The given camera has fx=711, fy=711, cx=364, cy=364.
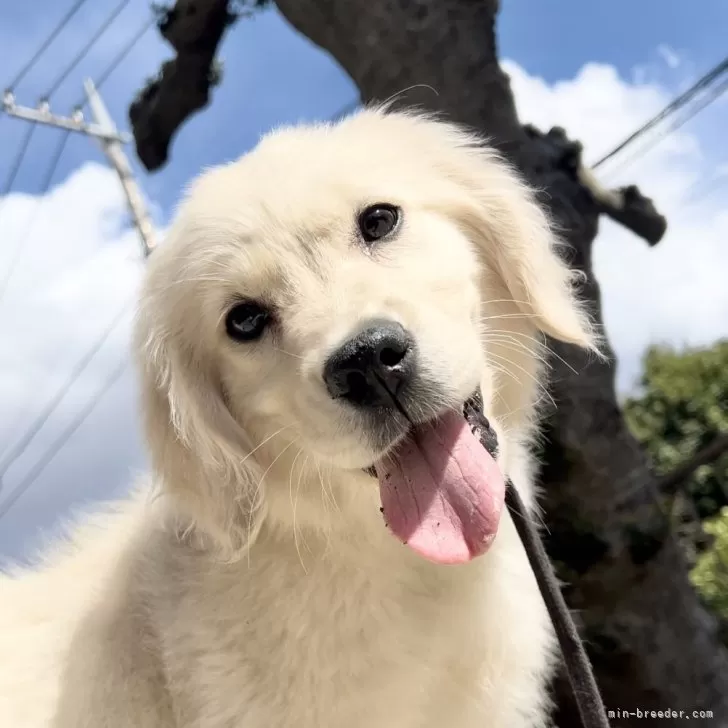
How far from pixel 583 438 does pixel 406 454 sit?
61.9 inches

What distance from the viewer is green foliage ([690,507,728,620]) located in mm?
2963

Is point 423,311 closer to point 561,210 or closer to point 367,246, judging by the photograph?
point 367,246

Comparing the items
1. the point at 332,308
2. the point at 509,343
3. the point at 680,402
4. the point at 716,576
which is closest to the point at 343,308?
the point at 332,308

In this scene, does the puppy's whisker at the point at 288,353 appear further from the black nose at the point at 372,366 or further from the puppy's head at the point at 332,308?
the black nose at the point at 372,366

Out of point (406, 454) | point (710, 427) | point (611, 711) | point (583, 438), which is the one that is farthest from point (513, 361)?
point (710, 427)

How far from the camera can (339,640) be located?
1.53 m

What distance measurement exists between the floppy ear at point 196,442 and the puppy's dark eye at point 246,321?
0.13m

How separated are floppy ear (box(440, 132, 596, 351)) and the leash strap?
410mm

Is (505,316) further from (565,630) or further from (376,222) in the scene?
(565,630)

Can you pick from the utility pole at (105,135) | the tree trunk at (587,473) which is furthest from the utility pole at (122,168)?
the tree trunk at (587,473)

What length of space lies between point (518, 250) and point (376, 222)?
363 millimetres

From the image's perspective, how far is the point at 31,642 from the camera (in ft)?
5.54

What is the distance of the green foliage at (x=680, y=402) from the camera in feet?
15.8

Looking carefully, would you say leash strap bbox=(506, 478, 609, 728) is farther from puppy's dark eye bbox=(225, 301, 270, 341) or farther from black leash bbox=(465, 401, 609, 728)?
puppy's dark eye bbox=(225, 301, 270, 341)
